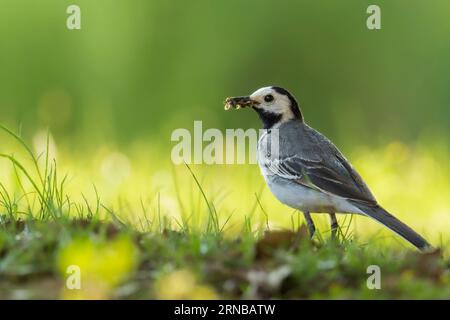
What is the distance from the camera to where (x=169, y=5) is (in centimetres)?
1426

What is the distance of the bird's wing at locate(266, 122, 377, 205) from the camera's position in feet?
22.7

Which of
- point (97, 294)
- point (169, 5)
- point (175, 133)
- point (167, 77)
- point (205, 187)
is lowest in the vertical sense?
point (97, 294)

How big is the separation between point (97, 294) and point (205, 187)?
5.11 meters

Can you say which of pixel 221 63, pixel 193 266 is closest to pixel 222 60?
pixel 221 63

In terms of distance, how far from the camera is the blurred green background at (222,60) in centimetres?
1340

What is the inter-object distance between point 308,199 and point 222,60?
7.27m

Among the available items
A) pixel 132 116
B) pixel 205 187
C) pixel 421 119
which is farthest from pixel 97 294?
pixel 421 119

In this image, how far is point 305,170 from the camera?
7.20m

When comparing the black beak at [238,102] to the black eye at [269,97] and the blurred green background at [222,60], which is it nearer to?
the black eye at [269,97]

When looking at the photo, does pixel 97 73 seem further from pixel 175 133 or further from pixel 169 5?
pixel 175 133

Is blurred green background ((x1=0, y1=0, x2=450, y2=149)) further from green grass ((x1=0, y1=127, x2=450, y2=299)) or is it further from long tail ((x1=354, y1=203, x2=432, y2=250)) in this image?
green grass ((x1=0, y1=127, x2=450, y2=299))

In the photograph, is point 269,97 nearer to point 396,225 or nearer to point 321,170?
point 321,170

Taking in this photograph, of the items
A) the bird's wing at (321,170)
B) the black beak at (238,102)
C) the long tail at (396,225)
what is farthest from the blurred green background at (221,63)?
the long tail at (396,225)

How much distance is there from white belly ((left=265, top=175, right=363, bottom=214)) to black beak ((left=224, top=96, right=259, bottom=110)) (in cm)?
91
